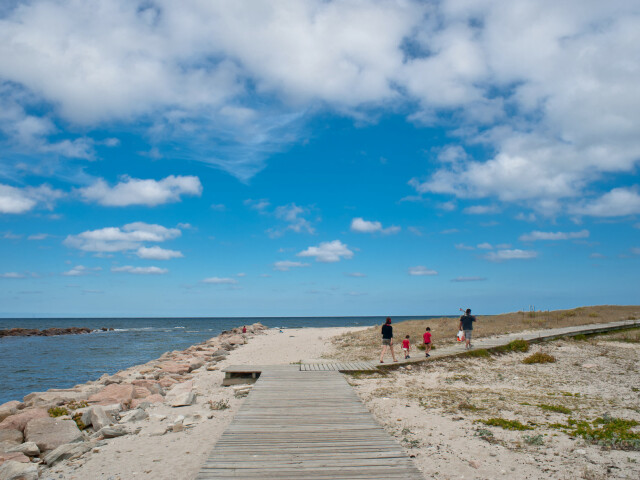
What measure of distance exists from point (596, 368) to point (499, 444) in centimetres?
1037

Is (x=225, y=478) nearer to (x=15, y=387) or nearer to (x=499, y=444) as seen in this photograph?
(x=499, y=444)

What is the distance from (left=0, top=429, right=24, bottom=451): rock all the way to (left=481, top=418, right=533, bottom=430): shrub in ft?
34.2

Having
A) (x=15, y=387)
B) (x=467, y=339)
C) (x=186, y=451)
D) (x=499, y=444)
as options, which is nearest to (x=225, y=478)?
(x=186, y=451)

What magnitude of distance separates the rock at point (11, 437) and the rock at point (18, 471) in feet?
7.06

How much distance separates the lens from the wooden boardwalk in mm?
5473

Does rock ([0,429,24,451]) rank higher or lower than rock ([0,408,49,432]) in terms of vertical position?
lower

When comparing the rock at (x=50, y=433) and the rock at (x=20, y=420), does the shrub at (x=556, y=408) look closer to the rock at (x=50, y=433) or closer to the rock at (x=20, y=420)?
the rock at (x=50, y=433)

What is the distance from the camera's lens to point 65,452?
8.08m

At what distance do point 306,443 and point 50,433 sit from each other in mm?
6525

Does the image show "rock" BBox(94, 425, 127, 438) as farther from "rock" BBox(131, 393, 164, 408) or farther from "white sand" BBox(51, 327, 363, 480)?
"rock" BBox(131, 393, 164, 408)

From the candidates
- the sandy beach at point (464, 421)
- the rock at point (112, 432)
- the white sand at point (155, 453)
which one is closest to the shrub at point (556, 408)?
the sandy beach at point (464, 421)

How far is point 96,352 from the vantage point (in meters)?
36.2

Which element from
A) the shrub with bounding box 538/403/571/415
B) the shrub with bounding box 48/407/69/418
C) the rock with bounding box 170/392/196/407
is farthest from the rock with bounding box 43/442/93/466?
the shrub with bounding box 538/403/571/415

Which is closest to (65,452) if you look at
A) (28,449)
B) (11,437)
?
(28,449)
